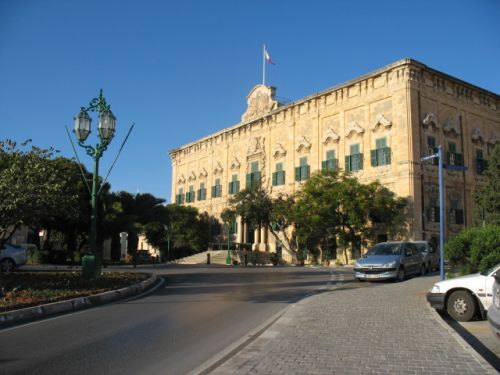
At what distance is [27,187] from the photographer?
42.2 ft

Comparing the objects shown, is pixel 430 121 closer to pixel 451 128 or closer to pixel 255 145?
pixel 451 128

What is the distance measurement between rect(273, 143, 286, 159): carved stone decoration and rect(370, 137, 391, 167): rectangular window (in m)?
9.94

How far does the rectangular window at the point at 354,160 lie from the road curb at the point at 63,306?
23274mm

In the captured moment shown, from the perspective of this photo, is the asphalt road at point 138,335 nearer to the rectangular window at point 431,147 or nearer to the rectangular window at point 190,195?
the rectangular window at point 431,147

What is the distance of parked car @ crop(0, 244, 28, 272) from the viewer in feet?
69.8

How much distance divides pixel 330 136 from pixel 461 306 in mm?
28098

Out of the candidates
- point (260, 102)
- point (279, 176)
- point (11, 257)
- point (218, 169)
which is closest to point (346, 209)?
point (279, 176)

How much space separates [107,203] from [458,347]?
32.8 meters

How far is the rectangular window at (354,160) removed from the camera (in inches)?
1351

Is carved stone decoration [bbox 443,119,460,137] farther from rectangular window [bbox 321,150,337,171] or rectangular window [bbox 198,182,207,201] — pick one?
rectangular window [bbox 198,182,207,201]

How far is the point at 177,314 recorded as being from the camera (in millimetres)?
9930

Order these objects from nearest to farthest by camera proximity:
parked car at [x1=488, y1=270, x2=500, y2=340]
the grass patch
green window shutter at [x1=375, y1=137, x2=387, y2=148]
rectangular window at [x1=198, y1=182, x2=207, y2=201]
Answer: parked car at [x1=488, y1=270, x2=500, y2=340], the grass patch, green window shutter at [x1=375, y1=137, x2=387, y2=148], rectangular window at [x1=198, y1=182, x2=207, y2=201]

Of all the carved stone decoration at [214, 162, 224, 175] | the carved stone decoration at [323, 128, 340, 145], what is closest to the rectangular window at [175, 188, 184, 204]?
the carved stone decoration at [214, 162, 224, 175]

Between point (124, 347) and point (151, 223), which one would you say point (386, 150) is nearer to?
point (151, 223)
